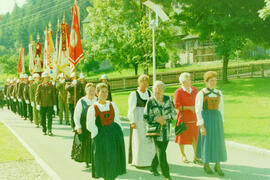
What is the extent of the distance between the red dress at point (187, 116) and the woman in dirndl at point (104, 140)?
76.5 inches

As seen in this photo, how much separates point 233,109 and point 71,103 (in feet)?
24.2

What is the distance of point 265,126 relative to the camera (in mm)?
10875

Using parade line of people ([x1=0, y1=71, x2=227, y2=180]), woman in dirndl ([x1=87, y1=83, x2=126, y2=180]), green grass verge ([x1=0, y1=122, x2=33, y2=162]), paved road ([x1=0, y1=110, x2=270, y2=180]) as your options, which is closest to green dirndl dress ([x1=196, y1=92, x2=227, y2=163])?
parade line of people ([x1=0, y1=71, x2=227, y2=180])

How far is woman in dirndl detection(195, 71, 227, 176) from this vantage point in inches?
247

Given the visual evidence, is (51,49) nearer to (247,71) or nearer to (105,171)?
(105,171)

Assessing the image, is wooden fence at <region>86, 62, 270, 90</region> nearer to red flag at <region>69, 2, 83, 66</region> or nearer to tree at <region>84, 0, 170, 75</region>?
tree at <region>84, 0, 170, 75</region>

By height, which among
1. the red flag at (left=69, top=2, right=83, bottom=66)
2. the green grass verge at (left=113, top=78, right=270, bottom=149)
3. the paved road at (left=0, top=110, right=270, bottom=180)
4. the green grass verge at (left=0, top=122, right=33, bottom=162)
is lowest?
the paved road at (left=0, top=110, right=270, bottom=180)

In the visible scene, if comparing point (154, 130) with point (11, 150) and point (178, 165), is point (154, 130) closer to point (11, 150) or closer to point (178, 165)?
point (178, 165)

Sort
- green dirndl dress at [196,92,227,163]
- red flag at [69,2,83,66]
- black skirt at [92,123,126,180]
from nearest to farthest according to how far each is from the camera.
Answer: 1. black skirt at [92,123,126,180]
2. green dirndl dress at [196,92,227,163]
3. red flag at [69,2,83,66]

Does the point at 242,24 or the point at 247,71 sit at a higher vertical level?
the point at 242,24

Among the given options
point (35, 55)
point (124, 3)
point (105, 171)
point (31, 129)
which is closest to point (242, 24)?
point (124, 3)

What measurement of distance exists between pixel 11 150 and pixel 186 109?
4627 mm

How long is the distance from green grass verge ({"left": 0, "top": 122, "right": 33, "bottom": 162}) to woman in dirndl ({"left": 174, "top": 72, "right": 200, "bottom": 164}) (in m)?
3.56

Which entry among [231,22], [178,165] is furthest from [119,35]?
[178,165]
